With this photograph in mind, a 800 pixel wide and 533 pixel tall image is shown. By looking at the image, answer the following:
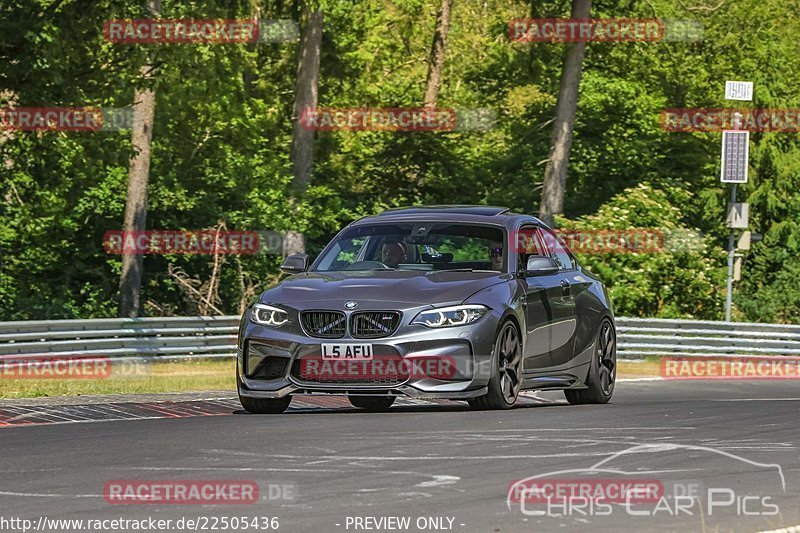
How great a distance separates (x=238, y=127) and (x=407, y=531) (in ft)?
126

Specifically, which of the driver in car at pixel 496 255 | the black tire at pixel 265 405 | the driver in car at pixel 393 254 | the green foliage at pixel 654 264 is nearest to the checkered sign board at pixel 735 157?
the green foliage at pixel 654 264

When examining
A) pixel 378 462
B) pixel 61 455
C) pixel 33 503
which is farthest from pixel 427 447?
pixel 33 503

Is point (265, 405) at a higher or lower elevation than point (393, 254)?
lower

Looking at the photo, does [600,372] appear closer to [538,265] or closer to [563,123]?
[538,265]

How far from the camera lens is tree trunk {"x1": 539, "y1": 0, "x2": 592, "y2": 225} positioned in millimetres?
36938

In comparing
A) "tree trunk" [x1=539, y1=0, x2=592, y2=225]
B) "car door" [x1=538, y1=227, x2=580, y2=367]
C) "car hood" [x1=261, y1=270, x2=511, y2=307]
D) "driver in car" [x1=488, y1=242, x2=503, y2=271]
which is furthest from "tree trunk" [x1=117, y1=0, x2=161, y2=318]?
"car hood" [x1=261, y1=270, x2=511, y2=307]

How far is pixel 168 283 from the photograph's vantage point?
40938mm

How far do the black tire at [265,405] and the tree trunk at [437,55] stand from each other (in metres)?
39.9

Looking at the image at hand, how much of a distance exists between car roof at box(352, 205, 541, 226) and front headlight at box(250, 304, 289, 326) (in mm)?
1789

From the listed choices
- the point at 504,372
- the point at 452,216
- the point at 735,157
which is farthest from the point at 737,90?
the point at 504,372

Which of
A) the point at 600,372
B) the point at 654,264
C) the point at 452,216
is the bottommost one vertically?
the point at 654,264

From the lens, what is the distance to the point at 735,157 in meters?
32.8

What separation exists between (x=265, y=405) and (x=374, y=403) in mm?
1412

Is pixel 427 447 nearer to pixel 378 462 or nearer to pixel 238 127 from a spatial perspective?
pixel 378 462
